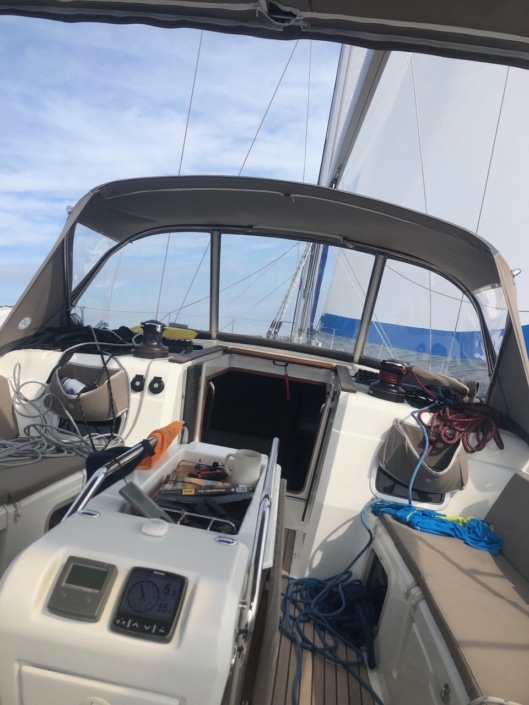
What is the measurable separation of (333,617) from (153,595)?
1.69 m

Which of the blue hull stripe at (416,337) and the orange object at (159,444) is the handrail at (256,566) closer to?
the orange object at (159,444)

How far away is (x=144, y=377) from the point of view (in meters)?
2.65

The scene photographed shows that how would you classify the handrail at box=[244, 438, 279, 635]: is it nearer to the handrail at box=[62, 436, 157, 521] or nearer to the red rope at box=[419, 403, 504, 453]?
the handrail at box=[62, 436, 157, 521]

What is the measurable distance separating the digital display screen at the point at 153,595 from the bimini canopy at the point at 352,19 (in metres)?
1.25

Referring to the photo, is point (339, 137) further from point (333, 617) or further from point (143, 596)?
point (143, 596)

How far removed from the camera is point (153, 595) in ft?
2.63

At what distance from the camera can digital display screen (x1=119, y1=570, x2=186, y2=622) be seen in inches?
30.7

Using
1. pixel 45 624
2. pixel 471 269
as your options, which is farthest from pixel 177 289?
pixel 45 624

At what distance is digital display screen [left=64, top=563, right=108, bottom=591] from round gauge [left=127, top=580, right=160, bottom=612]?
0.06m

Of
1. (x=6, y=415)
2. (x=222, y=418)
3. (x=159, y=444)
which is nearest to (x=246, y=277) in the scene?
(x=222, y=418)

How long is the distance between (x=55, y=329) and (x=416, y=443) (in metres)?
2.45

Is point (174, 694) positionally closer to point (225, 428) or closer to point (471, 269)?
point (471, 269)

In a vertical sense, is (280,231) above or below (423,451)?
above

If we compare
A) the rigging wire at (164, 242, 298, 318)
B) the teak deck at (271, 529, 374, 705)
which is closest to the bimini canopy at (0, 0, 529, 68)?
the teak deck at (271, 529, 374, 705)
